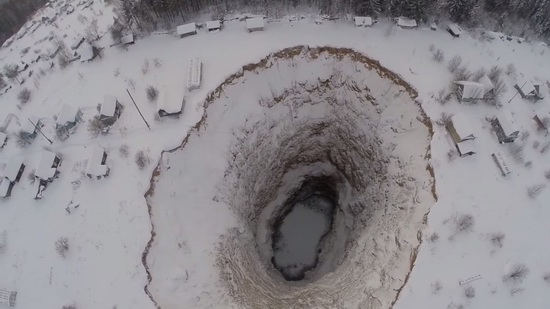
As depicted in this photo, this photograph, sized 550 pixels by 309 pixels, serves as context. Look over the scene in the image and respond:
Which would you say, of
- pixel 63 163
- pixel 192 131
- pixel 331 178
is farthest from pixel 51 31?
pixel 331 178

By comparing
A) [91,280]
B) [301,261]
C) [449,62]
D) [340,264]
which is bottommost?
[301,261]

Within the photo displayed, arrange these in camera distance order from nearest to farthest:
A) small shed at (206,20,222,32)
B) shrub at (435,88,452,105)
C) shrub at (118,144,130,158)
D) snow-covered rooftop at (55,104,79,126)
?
1. shrub at (118,144,130,158)
2. snow-covered rooftop at (55,104,79,126)
3. shrub at (435,88,452,105)
4. small shed at (206,20,222,32)

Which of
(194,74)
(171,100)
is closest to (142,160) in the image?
(171,100)

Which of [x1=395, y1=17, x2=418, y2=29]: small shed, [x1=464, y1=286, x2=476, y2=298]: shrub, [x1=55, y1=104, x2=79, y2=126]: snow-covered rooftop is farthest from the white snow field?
[x1=55, y1=104, x2=79, y2=126]: snow-covered rooftop

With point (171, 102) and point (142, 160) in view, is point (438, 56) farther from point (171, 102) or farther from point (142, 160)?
point (142, 160)

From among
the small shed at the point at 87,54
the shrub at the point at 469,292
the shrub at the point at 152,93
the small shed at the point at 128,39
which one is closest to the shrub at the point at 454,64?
the shrub at the point at 469,292

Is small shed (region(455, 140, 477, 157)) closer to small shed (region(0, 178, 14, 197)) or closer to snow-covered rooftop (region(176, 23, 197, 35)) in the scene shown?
snow-covered rooftop (region(176, 23, 197, 35))

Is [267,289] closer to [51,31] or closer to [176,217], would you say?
[176,217]
